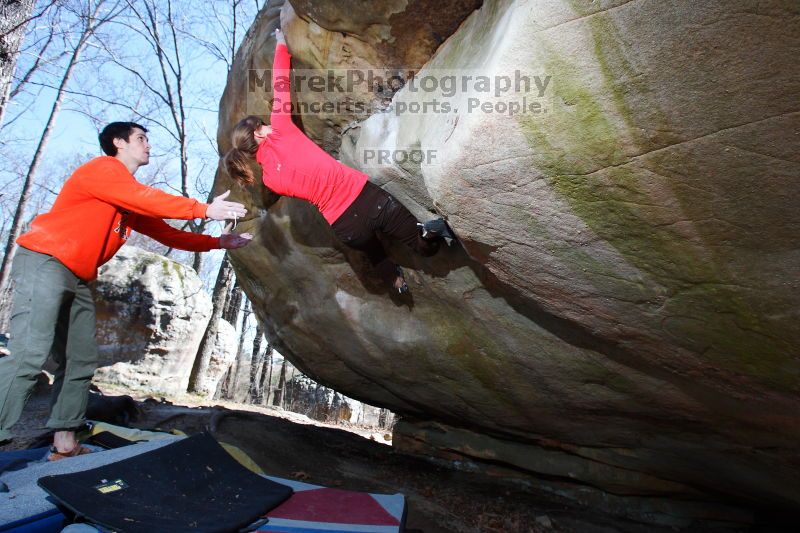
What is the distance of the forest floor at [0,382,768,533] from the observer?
4.45m

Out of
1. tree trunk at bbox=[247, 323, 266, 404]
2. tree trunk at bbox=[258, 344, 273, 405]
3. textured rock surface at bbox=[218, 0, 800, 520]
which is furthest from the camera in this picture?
tree trunk at bbox=[258, 344, 273, 405]

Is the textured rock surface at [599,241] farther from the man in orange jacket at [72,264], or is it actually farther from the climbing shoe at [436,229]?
the man in orange jacket at [72,264]

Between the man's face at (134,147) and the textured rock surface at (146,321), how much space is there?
687 centimetres

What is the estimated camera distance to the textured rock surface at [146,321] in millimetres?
9547

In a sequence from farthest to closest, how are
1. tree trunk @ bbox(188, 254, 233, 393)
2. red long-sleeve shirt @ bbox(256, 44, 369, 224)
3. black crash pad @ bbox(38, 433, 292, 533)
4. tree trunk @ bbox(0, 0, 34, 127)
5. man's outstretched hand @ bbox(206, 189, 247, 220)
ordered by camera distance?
tree trunk @ bbox(188, 254, 233, 393) < tree trunk @ bbox(0, 0, 34, 127) < red long-sleeve shirt @ bbox(256, 44, 369, 224) < man's outstretched hand @ bbox(206, 189, 247, 220) < black crash pad @ bbox(38, 433, 292, 533)

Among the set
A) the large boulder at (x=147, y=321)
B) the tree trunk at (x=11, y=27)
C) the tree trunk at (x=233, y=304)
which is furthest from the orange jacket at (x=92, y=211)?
the tree trunk at (x=233, y=304)

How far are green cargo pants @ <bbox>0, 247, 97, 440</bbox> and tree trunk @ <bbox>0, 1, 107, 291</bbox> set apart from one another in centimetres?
1075

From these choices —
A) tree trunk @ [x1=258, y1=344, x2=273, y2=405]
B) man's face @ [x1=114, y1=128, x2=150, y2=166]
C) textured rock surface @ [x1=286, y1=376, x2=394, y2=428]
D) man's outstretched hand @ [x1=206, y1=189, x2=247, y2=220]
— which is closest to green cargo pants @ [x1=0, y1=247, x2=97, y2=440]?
man's face @ [x1=114, y1=128, x2=150, y2=166]

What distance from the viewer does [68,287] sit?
3.31 meters

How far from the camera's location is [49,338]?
3152mm

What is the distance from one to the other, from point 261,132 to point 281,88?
1.23 feet

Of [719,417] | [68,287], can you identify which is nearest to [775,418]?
[719,417]

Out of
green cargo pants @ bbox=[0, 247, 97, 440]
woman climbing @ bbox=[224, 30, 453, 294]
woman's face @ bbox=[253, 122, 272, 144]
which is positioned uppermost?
woman's face @ bbox=[253, 122, 272, 144]

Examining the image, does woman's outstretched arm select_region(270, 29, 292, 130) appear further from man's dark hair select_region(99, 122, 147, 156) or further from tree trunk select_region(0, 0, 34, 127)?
tree trunk select_region(0, 0, 34, 127)
